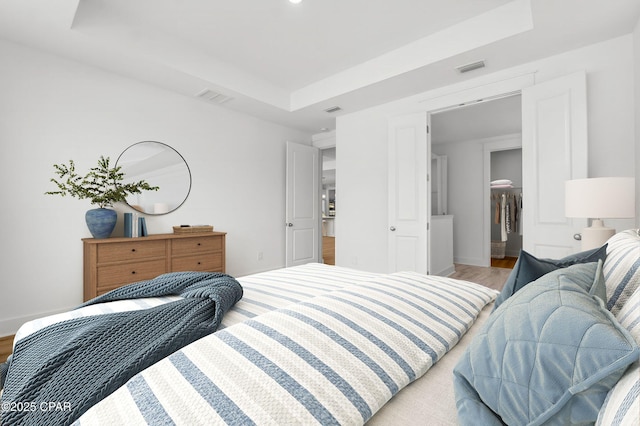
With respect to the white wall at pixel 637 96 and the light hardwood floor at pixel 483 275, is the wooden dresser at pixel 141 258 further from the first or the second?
the white wall at pixel 637 96

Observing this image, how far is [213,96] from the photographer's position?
12.5ft

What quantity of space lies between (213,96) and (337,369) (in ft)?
12.8

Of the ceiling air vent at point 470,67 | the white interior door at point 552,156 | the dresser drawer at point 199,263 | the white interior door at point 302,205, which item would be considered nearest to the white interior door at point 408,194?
the ceiling air vent at point 470,67

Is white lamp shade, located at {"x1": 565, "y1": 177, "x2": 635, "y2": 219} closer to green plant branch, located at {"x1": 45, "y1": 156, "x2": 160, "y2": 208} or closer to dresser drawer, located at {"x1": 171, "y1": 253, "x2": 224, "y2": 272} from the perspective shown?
dresser drawer, located at {"x1": 171, "y1": 253, "x2": 224, "y2": 272}

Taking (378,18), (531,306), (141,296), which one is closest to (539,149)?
(378,18)

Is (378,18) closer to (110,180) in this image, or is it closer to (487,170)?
(110,180)

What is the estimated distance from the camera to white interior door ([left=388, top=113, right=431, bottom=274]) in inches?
143

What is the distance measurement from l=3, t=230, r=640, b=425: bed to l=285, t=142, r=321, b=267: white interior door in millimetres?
3978

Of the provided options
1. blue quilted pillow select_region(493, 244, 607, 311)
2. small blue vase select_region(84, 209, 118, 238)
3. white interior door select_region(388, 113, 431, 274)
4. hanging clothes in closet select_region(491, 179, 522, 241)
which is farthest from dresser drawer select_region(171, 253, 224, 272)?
hanging clothes in closet select_region(491, 179, 522, 241)

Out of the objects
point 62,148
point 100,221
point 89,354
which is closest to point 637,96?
point 89,354

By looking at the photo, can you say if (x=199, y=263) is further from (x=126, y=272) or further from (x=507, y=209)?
(x=507, y=209)

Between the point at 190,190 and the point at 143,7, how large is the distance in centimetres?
196

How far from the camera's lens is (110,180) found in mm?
3234

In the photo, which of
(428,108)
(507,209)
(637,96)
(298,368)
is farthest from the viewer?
(507,209)
